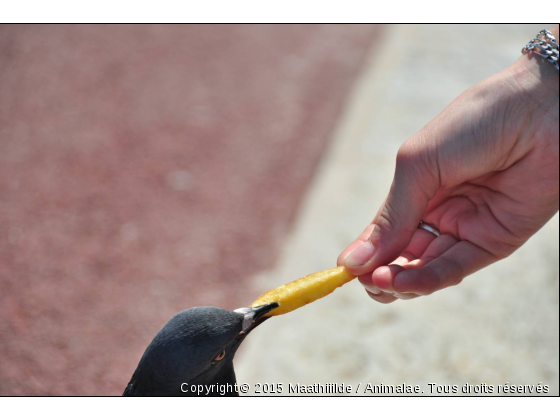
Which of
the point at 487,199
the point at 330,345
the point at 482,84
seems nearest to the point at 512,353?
the point at 330,345

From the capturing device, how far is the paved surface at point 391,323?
189 inches

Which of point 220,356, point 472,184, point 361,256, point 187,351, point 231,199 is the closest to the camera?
point 187,351

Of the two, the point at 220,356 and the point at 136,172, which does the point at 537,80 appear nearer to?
the point at 220,356

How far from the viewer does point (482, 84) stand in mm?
2910

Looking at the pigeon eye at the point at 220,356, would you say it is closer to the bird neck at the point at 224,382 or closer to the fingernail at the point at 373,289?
the bird neck at the point at 224,382

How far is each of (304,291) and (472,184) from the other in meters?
1.31

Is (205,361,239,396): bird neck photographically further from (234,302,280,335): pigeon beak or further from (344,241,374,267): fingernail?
(344,241,374,267): fingernail

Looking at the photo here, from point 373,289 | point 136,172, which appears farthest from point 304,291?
point 136,172

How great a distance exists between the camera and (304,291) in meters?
3.03

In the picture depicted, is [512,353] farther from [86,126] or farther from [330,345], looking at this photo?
[86,126]

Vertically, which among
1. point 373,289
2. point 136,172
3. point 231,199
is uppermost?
point 136,172

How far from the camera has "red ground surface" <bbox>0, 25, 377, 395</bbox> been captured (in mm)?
5695

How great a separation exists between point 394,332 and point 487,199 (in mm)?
2282

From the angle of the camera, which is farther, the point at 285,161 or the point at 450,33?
the point at 450,33
